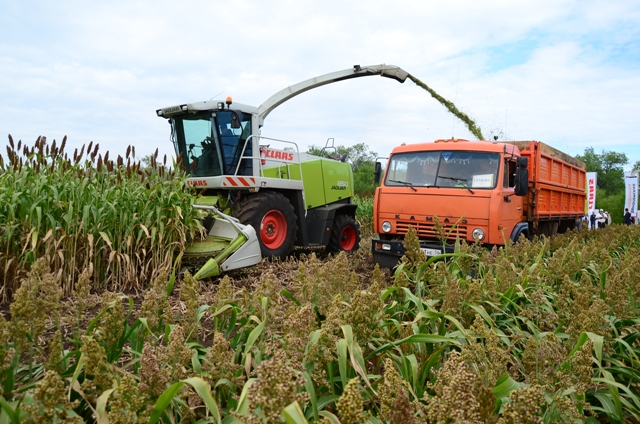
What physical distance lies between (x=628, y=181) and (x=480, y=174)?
24975 mm

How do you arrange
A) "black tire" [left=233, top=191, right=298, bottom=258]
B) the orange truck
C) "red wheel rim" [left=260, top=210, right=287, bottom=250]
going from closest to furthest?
1. the orange truck
2. "black tire" [left=233, top=191, right=298, bottom=258]
3. "red wheel rim" [left=260, top=210, right=287, bottom=250]

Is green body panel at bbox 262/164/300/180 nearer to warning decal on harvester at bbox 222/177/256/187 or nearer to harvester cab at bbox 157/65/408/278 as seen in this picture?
harvester cab at bbox 157/65/408/278

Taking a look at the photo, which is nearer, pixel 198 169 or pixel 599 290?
pixel 599 290

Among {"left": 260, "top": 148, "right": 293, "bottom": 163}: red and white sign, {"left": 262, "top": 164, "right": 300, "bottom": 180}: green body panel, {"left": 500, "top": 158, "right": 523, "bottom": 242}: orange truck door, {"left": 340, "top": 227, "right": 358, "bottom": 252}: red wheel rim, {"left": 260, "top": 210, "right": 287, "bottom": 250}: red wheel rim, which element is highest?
{"left": 260, "top": 148, "right": 293, "bottom": 163}: red and white sign

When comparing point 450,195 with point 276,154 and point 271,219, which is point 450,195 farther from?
point 276,154

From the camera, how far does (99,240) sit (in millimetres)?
4621

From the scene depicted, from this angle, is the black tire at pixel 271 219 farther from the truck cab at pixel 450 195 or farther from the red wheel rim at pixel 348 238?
the red wheel rim at pixel 348 238

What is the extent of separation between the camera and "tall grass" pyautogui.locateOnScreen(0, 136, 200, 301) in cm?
425

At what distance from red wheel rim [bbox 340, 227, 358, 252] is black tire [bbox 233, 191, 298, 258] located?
79.8 inches

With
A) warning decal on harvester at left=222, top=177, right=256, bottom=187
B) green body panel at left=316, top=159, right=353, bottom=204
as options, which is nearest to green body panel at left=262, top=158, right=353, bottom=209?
green body panel at left=316, top=159, right=353, bottom=204

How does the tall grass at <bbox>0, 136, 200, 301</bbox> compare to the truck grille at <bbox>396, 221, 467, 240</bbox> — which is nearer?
the tall grass at <bbox>0, 136, 200, 301</bbox>

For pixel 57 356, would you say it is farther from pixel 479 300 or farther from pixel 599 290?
pixel 599 290

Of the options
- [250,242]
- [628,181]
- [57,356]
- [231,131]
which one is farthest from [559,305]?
[628,181]

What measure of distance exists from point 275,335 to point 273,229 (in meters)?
4.93
